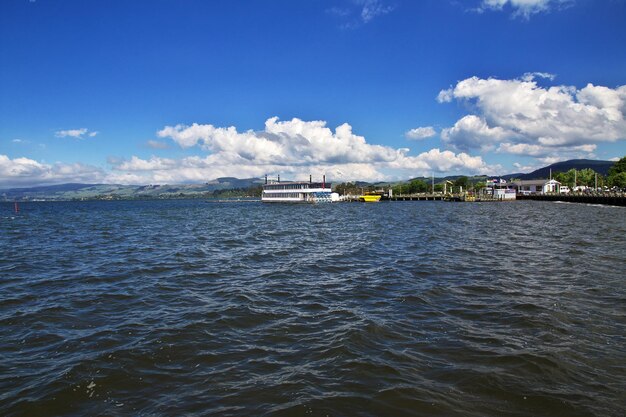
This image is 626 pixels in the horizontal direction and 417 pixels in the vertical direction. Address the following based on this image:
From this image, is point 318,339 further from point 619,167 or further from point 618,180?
point 619,167

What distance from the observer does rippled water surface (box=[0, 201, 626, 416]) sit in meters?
7.36

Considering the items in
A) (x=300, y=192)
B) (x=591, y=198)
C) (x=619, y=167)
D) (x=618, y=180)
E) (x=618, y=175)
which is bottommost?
(x=591, y=198)

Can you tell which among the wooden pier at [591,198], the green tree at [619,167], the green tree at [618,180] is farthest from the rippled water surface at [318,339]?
the green tree at [619,167]

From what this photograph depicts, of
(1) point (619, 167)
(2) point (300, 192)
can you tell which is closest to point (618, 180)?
(1) point (619, 167)

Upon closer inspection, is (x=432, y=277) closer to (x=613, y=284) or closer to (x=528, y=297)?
(x=528, y=297)

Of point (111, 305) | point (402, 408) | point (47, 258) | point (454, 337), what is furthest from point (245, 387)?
point (47, 258)

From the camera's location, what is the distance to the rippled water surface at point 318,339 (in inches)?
290

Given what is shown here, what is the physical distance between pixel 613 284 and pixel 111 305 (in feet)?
62.8

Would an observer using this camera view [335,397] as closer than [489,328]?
Yes

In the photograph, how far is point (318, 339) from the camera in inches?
413

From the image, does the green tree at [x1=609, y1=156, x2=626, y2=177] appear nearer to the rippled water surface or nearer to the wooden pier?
the wooden pier

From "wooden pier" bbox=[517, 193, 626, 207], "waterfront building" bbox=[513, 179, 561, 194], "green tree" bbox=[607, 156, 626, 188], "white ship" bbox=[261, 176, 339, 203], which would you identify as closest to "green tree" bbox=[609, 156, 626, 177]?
"green tree" bbox=[607, 156, 626, 188]

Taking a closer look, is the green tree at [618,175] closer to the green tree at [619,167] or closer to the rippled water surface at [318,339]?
the green tree at [619,167]

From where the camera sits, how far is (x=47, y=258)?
84.0 ft
